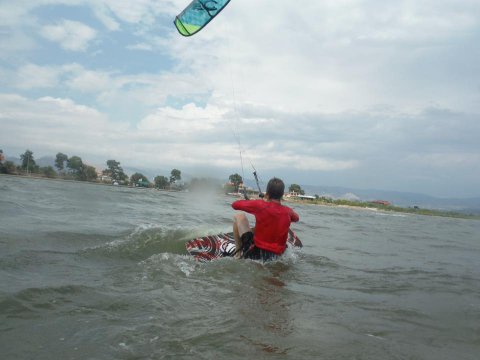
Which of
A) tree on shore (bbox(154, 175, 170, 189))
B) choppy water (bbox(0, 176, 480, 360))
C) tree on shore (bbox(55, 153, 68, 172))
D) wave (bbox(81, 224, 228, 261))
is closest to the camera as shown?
choppy water (bbox(0, 176, 480, 360))

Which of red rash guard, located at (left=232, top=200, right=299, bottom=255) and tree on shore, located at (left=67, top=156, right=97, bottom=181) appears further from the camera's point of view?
tree on shore, located at (left=67, top=156, right=97, bottom=181)

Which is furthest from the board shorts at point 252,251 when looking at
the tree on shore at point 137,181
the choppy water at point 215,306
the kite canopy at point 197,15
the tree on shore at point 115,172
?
the tree on shore at point 115,172

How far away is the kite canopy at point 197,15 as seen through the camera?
877 centimetres

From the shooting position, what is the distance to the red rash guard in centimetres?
672

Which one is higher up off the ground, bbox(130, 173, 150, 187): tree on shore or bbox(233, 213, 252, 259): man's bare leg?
bbox(130, 173, 150, 187): tree on shore

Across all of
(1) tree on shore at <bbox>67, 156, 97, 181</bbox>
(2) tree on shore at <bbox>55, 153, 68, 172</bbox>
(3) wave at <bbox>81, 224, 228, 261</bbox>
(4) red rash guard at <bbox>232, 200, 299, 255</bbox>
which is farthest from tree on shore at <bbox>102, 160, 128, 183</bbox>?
→ (4) red rash guard at <bbox>232, 200, 299, 255</bbox>

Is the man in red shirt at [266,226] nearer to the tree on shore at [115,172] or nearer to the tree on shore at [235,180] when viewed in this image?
the tree on shore at [235,180]

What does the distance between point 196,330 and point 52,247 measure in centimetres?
477

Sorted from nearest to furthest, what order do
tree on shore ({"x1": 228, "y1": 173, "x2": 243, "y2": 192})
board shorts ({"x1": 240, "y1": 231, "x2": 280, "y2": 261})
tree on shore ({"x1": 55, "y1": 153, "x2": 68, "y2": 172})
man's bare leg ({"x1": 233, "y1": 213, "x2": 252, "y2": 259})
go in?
board shorts ({"x1": 240, "y1": 231, "x2": 280, "y2": 261})
man's bare leg ({"x1": 233, "y1": 213, "x2": 252, "y2": 259})
tree on shore ({"x1": 228, "y1": 173, "x2": 243, "y2": 192})
tree on shore ({"x1": 55, "y1": 153, "x2": 68, "y2": 172})

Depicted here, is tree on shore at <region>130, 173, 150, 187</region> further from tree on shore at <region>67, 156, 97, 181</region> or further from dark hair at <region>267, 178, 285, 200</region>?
dark hair at <region>267, 178, 285, 200</region>

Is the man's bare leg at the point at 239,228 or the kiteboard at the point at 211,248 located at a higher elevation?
the man's bare leg at the point at 239,228

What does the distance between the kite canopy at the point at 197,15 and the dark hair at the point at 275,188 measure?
431cm

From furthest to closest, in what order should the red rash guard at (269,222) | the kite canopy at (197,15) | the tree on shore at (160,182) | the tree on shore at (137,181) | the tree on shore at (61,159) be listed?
the tree on shore at (61,159), the tree on shore at (137,181), the tree on shore at (160,182), the kite canopy at (197,15), the red rash guard at (269,222)

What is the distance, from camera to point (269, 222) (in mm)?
6789
